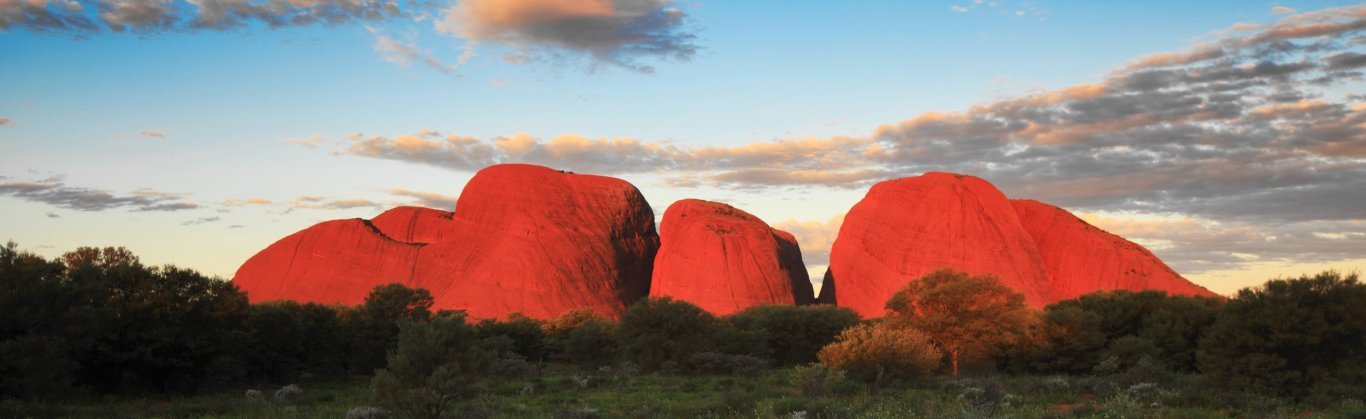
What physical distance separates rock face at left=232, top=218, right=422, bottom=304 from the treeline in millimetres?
42992

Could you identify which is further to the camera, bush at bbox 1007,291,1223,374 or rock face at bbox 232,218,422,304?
rock face at bbox 232,218,422,304

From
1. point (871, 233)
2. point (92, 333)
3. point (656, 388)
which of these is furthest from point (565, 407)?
point (871, 233)

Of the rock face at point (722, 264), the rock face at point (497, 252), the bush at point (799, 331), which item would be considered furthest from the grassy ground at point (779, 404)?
the rock face at point (497, 252)

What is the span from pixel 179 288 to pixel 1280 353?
130 ft

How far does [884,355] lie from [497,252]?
215 ft

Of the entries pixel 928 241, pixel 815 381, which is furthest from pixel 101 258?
pixel 928 241

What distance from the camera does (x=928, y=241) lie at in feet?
289

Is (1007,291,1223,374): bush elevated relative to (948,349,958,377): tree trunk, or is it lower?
elevated

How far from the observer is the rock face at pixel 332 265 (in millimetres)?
95562

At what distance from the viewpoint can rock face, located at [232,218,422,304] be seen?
95562mm

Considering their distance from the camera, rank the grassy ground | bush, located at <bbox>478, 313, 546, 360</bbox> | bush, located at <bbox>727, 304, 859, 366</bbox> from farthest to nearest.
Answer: bush, located at <bbox>478, 313, 546, 360</bbox> < bush, located at <bbox>727, 304, 859, 366</bbox> < the grassy ground

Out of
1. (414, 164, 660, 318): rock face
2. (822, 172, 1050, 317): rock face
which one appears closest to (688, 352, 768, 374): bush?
(414, 164, 660, 318): rock face

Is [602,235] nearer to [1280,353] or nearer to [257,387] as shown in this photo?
[257,387]

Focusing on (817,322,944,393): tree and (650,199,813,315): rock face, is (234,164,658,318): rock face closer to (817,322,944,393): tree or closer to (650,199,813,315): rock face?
(650,199,813,315): rock face
